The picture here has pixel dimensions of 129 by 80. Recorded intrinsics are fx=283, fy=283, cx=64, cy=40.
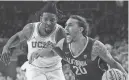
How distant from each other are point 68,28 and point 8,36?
2.50ft

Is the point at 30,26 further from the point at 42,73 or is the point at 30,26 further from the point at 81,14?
the point at 81,14

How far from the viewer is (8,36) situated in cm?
353

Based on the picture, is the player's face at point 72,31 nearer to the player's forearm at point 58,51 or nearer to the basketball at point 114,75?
the player's forearm at point 58,51

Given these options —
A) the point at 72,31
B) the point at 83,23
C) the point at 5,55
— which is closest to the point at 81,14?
the point at 83,23

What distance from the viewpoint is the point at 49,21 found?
3314mm

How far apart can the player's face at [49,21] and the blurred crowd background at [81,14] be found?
141 mm

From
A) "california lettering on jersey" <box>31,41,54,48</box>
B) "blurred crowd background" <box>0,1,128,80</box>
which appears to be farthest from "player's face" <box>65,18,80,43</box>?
"california lettering on jersey" <box>31,41,54,48</box>

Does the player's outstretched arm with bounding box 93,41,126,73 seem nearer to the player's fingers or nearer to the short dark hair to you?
the short dark hair

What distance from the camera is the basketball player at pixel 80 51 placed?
11.0 feet

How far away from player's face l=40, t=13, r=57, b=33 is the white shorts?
0.47 m

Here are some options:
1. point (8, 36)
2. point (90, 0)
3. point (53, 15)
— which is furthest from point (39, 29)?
point (90, 0)

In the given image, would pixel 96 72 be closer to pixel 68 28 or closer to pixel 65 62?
pixel 65 62

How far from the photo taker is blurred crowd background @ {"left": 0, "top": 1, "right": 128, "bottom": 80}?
141 inches

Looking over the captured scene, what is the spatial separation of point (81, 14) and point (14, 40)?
3.18ft
